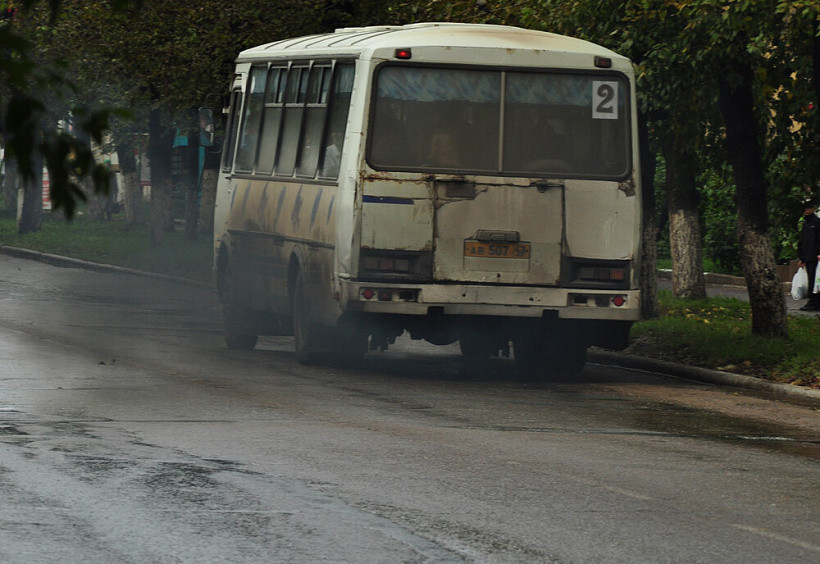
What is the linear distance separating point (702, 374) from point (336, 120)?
4404mm

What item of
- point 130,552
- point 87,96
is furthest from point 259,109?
point 87,96

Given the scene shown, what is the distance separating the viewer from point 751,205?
18.1m

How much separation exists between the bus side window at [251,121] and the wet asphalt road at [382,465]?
9.42 ft

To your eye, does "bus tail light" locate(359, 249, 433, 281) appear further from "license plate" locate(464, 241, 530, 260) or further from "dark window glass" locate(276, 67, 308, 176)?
"dark window glass" locate(276, 67, 308, 176)

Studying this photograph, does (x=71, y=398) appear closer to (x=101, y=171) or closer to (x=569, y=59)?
(x=569, y=59)

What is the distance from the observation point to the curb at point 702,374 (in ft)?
49.3

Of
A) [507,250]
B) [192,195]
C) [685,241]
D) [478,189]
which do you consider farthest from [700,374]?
[192,195]

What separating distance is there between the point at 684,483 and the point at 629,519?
51.9 inches

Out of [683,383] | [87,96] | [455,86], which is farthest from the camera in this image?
[87,96]

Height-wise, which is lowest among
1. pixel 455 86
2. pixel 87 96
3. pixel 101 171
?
pixel 101 171

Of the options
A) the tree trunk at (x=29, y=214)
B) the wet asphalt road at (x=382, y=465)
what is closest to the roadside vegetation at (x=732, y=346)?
the wet asphalt road at (x=382, y=465)

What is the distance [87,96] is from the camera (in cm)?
3781

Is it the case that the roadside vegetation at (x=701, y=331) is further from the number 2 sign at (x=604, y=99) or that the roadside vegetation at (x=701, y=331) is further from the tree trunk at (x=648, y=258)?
the number 2 sign at (x=604, y=99)

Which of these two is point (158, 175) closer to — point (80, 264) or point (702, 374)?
point (80, 264)
